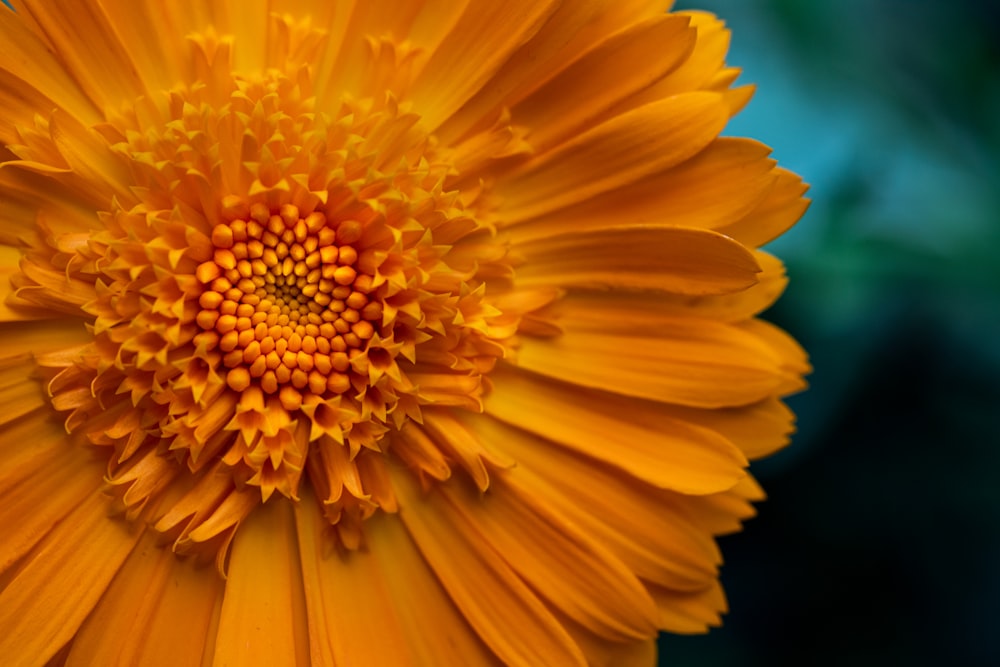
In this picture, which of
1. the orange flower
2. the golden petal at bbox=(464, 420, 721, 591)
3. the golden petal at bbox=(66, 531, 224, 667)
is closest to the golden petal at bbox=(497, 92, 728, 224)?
the orange flower

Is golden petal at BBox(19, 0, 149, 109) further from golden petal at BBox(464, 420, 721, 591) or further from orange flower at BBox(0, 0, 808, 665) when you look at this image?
golden petal at BBox(464, 420, 721, 591)

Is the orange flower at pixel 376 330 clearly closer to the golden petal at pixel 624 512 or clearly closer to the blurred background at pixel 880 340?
the golden petal at pixel 624 512

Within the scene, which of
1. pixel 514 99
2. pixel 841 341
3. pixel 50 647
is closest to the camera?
pixel 50 647

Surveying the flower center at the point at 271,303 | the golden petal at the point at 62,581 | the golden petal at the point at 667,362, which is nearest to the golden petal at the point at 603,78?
the flower center at the point at 271,303

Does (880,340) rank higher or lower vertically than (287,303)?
lower

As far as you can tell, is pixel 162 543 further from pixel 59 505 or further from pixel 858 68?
pixel 858 68

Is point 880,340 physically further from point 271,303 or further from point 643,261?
point 271,303

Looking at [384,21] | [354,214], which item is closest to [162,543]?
[354,214]

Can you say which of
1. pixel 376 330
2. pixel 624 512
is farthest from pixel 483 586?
pixel 376 330
